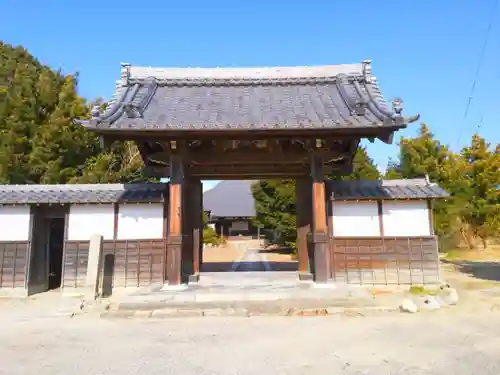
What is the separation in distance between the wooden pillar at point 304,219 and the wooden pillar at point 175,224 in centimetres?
369

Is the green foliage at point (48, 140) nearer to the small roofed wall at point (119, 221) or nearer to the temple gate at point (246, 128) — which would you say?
the small roofed wall at point (119, 221)

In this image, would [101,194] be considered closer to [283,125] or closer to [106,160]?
[283,125]

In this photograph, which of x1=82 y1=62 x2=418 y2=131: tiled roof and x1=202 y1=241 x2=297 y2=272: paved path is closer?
x1=82 y1=62 x2=418 y2=131: tiled roof

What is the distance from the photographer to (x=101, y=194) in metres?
10.5

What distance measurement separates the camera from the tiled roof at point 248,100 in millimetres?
8672

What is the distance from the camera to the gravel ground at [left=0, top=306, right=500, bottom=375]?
4.48 m

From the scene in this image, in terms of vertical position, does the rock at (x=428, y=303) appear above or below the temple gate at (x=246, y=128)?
below

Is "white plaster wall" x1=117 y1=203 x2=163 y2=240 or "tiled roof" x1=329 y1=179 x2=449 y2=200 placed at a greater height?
"tiled roof" x1=329 y1=179 x2=449 y2=200

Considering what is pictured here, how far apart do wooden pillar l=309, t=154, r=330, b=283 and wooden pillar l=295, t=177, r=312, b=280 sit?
139 centimetres

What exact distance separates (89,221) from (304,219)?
19.9ft

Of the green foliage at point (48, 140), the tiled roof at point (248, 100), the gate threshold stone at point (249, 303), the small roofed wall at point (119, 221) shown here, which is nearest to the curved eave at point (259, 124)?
the tiled roof at point (248, 100)

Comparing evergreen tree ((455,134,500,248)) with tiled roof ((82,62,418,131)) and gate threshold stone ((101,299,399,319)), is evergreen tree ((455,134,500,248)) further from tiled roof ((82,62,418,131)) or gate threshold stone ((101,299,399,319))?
gate threshold stone ((101,299,399,319))

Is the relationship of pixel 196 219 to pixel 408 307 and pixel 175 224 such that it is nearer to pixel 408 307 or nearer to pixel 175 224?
pixel 175 224

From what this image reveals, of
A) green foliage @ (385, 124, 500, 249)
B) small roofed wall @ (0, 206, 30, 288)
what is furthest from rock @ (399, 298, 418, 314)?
green foliage @ (385, 124, 500, 249)
